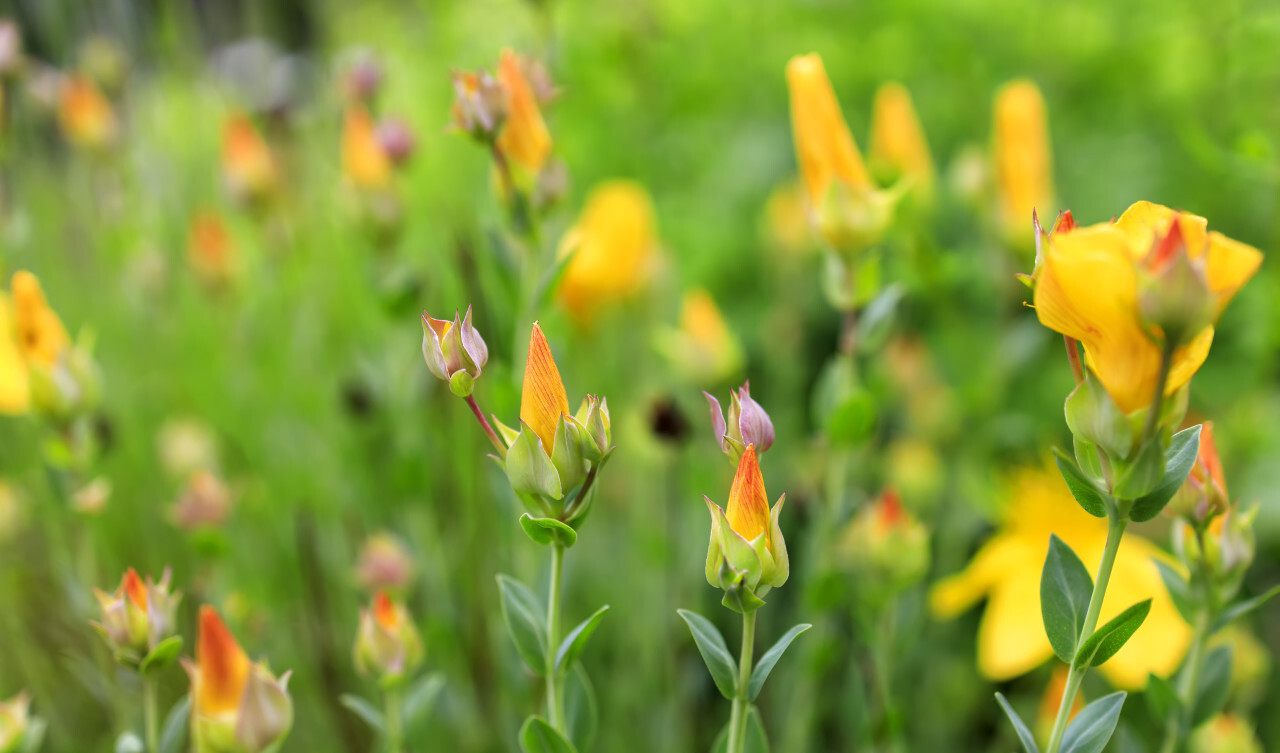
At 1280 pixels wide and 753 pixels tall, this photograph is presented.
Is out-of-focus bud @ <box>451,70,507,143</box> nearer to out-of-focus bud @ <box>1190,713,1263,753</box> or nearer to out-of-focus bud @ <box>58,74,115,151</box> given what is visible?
out-of-focus bud @ <box>1190,713,1263,753</box>

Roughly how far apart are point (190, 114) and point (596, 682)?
0.74 metres

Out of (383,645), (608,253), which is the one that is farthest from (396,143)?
(383,645)

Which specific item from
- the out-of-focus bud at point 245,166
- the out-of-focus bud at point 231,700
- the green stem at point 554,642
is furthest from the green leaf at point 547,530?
the out-of-focus bud at point 245,166

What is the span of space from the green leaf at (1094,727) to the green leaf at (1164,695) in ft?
0.20

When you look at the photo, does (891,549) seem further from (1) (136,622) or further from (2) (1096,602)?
(1) (136,622)

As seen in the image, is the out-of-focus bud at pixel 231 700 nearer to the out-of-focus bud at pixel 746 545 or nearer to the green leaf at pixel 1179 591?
the out-of-focus bud at pixel 746 545

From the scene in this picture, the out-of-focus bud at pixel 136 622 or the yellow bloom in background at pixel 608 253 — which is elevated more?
the out-of-focus bud at pixel 136 622

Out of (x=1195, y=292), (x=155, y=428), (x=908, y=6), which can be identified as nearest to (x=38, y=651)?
(x=155, y=428)

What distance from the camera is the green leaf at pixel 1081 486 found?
24 cm

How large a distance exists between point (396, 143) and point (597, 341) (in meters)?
0.44

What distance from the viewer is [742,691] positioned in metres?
0.26

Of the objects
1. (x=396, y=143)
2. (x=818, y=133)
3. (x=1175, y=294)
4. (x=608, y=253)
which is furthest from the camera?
(x=608, y=253)

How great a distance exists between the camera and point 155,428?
3.00 ft

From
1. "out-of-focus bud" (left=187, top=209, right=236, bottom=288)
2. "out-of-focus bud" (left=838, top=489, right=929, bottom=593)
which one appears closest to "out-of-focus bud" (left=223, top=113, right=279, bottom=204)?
"out-of-focus bud" (left=187, top=209, right=236, bottom=288)
